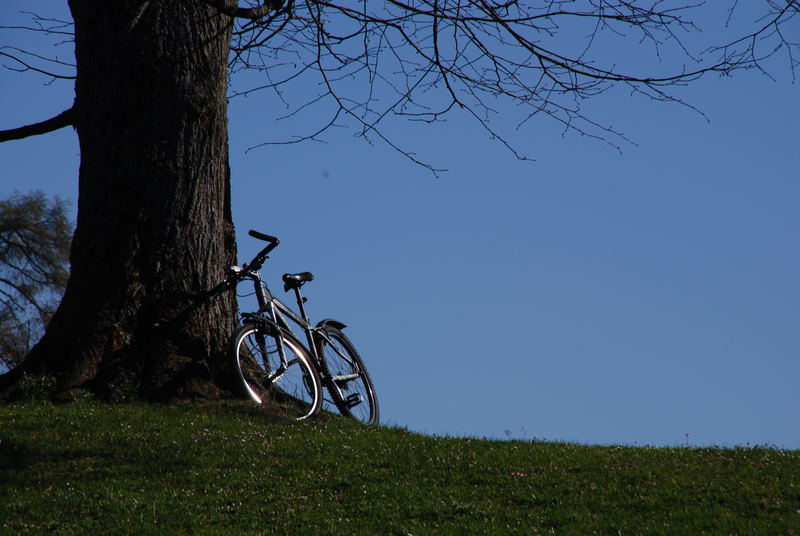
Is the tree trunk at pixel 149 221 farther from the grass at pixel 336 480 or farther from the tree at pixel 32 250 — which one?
the tree at pixel 32 250

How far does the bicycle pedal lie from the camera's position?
1282 cm

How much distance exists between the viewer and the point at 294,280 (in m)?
12.8

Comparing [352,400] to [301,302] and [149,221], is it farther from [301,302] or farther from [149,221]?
[149,221]

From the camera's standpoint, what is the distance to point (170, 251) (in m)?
11.6

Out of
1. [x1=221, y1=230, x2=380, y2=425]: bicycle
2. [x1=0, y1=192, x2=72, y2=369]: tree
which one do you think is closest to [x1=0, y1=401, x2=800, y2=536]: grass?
[x1=221, y1=230, x2=380, y2=425]: bicycle

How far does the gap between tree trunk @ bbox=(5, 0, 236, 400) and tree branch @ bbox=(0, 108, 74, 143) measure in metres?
1.80

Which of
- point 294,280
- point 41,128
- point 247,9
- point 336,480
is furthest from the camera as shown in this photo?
point 41,128

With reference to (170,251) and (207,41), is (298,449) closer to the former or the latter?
(170,251)

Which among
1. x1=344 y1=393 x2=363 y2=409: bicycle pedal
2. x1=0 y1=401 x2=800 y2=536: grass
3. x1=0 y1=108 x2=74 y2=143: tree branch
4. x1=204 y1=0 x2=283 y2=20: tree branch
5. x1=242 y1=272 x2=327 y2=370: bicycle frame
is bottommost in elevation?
x1=0 y1=401 x2=800 y2=536: grass

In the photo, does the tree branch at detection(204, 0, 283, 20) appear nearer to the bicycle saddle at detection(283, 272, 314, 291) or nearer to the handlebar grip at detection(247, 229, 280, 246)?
the handlebar grip at detection(247, 229, 280, 246)

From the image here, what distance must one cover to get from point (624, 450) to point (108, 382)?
6363 millimetres

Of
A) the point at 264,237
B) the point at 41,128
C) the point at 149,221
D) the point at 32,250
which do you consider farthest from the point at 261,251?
the point at 32,250

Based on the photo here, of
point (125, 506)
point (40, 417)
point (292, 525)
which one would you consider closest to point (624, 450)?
point (292, 525)

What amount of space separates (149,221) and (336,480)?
445 cm
